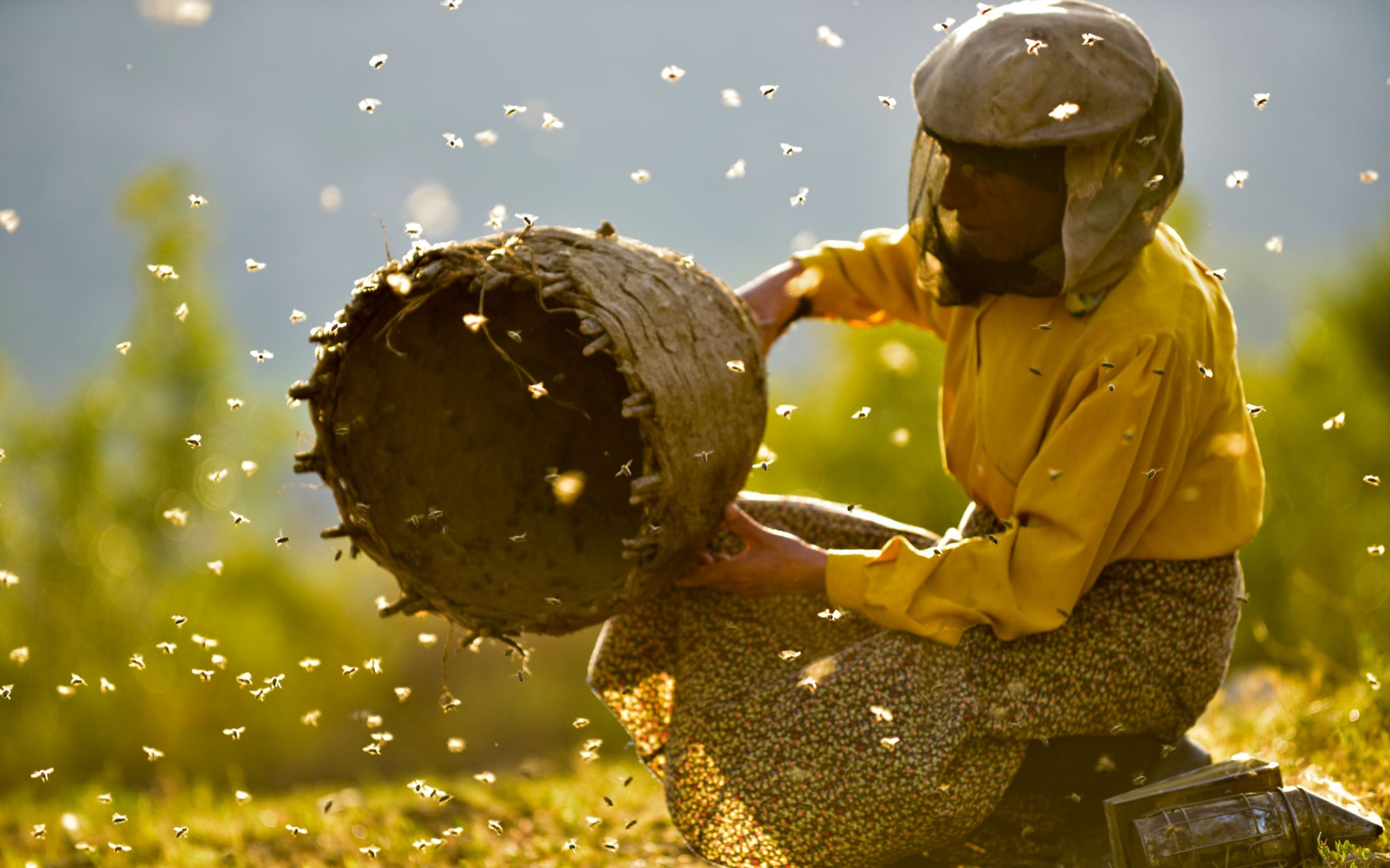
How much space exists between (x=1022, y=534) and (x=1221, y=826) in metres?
0.89

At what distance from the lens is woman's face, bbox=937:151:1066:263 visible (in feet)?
10.1

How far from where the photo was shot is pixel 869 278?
400 centimetres

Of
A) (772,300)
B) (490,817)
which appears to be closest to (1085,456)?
(772,300)

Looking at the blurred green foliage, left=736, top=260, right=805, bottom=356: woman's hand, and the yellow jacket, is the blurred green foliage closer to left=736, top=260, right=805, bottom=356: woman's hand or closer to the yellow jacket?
left=736, top=260, right=805, bottom=356: woman's hand

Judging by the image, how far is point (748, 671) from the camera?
355cm

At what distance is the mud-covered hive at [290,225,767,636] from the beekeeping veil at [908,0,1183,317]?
81 centimetres

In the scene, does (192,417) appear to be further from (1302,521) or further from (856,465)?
(1302,521)

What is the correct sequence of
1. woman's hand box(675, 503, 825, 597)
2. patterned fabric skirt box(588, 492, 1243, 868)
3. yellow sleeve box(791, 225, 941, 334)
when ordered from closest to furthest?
patterned fabric skirt box(588, 492, 1243, 868)
woman's hand box(675, 503, 825, 597)
yellow sleeve box(791, 225, 941, 334)

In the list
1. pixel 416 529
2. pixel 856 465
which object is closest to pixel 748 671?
pixel 416 529

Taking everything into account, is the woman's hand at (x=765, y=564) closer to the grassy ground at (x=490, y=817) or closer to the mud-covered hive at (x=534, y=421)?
the mud-covered hive at (x=534, y=421)

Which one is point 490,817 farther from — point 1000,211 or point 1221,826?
point 1000,211

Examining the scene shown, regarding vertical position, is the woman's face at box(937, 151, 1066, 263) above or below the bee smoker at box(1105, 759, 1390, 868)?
above

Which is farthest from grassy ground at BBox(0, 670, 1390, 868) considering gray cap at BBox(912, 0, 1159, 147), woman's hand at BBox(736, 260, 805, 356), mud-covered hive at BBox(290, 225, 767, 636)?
gray cap at BBox(912, 0, 1159, 147)

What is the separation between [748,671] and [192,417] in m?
14.3
